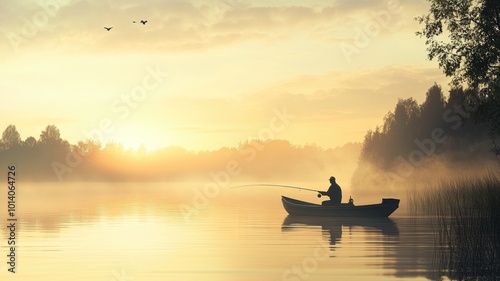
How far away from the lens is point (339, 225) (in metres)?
44.4

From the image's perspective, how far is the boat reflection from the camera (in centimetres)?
3756

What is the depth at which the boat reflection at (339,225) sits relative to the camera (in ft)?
123

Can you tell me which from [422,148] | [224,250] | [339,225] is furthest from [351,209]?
[422,148]

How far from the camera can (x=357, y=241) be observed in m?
34.1

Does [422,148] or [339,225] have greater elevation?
[422,148]

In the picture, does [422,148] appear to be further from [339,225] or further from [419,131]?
[339,225]

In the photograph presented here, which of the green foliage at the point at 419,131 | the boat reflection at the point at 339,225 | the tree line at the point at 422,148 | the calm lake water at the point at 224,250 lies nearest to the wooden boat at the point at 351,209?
the boat reflection at the point at 339,225

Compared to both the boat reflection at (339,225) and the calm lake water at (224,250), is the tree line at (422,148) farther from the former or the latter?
the calm lake water at (224,250)

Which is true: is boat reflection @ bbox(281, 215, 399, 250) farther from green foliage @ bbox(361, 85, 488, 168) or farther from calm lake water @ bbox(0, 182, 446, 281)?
green foliage @ bbox(361, 85, 488, 168)

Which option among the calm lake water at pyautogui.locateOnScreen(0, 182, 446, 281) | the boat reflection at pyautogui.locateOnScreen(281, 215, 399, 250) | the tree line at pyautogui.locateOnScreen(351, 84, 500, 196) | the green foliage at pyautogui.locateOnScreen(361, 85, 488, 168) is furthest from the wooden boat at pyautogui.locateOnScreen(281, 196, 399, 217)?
the green foliage at pyautogui.locateOnScreen(361, 85, 488, 168)

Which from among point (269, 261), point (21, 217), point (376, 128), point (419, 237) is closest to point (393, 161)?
point (376, 128)

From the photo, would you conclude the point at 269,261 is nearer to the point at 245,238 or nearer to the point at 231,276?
the point at 231,276

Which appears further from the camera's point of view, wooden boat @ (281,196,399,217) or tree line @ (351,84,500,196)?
tree line @ (351,84,500,196)

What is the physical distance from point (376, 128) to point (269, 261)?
103 m
